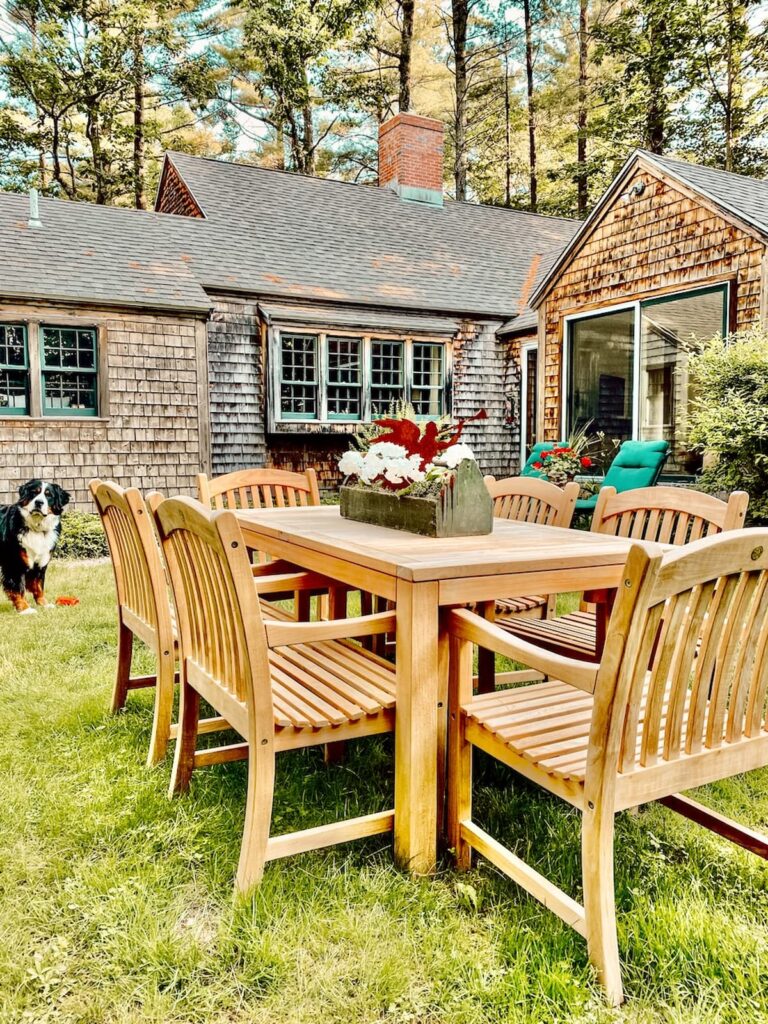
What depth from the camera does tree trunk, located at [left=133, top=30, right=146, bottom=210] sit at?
17.4 meters

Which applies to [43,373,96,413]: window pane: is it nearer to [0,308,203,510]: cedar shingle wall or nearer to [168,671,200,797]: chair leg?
[0,308,203,510]: cedar shingle wall

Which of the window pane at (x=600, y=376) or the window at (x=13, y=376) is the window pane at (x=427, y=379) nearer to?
the window pane at (x=600, y=376)

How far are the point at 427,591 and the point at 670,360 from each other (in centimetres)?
820

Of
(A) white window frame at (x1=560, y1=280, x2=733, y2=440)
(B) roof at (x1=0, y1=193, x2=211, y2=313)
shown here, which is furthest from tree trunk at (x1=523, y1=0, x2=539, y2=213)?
(B) roof at (x1=0, y1=193, x2=211, y2=313)

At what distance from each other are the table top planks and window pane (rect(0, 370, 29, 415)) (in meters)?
7.01

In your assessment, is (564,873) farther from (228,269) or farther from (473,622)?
(228,269)

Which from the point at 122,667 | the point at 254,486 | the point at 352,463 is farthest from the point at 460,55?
the point at 122,667

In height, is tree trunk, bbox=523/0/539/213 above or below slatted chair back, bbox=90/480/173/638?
above

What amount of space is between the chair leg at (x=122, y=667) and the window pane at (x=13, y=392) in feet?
22.1

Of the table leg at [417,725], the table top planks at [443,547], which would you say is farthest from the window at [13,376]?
the table leg at [417,725]

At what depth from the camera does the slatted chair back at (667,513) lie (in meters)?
2.42

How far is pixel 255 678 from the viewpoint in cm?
166

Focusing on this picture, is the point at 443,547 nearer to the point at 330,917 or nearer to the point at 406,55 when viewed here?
the point at 330,917

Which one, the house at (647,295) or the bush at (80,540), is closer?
the house at (647,295)
